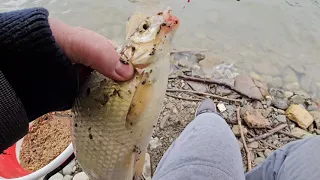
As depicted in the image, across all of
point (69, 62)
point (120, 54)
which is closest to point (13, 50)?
point (69, 62)

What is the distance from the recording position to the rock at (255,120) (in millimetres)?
3545

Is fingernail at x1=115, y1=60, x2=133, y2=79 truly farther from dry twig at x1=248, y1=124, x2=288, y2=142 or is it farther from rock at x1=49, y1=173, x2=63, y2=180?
dry twig at x1=248, y1=124, x2=288, y2=142

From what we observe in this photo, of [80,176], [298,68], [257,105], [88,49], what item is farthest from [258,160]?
[88,49]

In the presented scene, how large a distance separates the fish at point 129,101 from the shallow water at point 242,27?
11.0 ft

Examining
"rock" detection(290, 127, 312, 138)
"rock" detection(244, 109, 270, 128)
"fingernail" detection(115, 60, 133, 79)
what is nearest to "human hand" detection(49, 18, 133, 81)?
"fingernail" detection(115, 60, 133, 79)

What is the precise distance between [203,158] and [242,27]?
3776mm

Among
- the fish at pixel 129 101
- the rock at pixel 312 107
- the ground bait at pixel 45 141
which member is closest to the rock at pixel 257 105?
the rock at pixel 312 107

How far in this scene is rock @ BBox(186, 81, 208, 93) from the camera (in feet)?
12.9

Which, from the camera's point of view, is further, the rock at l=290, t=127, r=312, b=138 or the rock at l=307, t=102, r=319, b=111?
the rock at l=307, t=102, r=319, b=111

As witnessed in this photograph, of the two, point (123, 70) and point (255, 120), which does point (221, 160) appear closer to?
point (123, 70)

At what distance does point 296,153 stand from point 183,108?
1421 mm

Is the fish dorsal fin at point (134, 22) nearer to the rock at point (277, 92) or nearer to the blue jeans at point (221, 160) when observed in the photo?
the blue jeans at point (221, 160)

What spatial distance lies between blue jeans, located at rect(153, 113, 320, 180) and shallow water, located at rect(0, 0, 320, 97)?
230 cm

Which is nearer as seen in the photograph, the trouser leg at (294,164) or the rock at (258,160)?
the trouser leg at (294,164)
